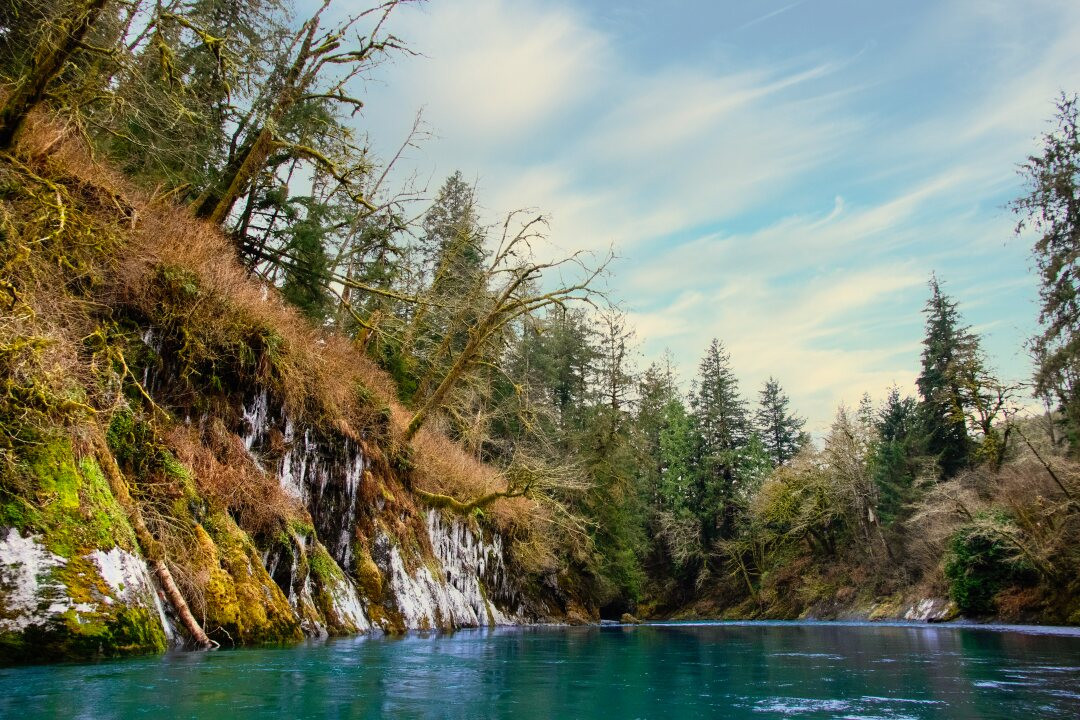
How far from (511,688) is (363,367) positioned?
43.8ft

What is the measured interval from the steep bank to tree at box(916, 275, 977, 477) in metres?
29.4

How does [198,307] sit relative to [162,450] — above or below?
above

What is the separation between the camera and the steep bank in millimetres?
5777

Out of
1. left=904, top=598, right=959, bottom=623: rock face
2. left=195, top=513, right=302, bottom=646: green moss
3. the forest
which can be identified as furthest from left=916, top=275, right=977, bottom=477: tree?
left=195, top=513, right=302, bottom=646: green moss

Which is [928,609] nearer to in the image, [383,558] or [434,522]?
[434,522]

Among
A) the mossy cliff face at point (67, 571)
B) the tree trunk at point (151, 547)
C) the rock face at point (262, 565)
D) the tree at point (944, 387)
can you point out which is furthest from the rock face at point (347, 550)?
the tree at point (944, 387)

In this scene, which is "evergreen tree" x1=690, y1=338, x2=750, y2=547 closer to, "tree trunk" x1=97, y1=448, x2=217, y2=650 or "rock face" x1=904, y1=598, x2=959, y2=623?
"rock face" x1=904, y1=598, x2=959, y2=623

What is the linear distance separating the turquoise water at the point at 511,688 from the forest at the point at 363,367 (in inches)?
70.0

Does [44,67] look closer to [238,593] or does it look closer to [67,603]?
[67,603]

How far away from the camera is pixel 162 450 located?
27.6ft

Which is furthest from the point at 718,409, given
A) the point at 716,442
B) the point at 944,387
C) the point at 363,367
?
the point at 363,367

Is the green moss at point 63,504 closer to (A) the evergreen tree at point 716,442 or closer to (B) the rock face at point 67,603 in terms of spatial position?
(B) the rock face at point 67,603

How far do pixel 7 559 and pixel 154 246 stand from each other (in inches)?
226

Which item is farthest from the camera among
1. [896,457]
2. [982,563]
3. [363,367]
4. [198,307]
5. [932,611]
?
[896,457]
